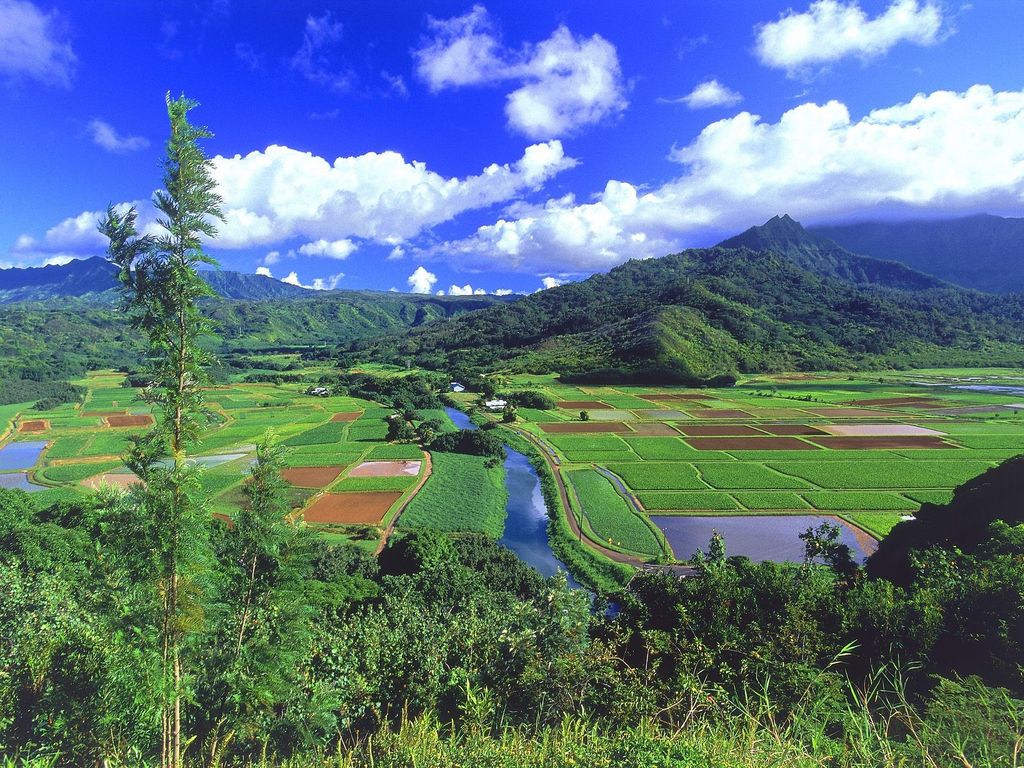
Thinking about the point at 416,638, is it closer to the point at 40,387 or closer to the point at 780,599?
the point at 780,599

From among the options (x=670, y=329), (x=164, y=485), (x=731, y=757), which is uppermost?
(x=670, y=329)

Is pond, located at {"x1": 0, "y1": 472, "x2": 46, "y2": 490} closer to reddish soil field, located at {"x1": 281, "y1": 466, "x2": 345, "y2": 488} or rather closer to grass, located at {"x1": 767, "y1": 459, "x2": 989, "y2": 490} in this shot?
reddish soil field, located at {"x1": 281, "y1": 466, "x2": 345, "y2": 488}

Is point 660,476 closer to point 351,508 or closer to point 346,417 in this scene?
point 351,508

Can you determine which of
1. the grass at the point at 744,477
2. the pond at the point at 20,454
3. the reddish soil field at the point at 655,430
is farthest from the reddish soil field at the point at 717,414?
the pond at the point at 20,454

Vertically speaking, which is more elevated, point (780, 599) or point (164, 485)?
point (164, 485)

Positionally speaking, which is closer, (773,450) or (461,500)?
(461,500)

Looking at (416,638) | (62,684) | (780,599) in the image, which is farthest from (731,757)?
(780,599)

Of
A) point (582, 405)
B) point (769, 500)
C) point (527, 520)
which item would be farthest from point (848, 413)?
point (527, 520)

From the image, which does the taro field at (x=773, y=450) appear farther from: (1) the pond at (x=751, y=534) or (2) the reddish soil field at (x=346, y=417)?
(2) the reddish soil field at (x=346, y=417)
